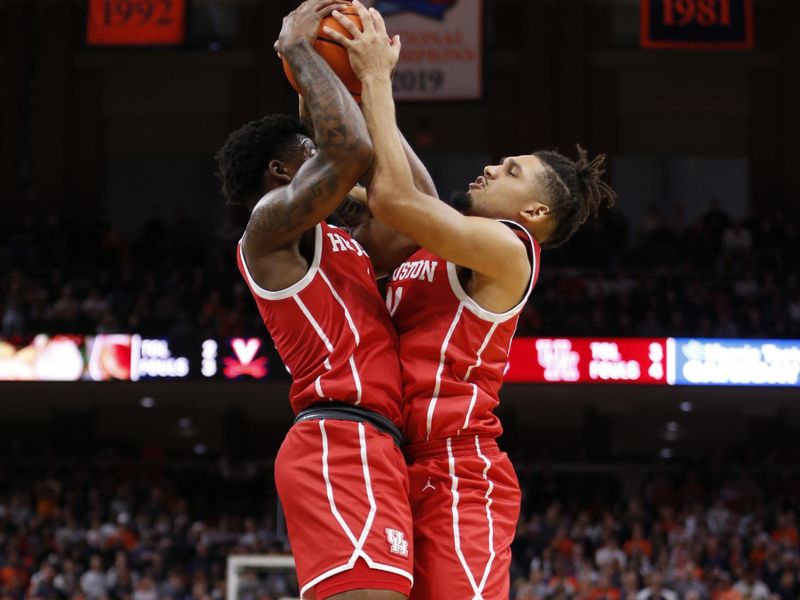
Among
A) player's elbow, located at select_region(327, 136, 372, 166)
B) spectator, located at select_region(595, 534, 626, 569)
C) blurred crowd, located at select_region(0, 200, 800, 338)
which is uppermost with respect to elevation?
blurred crowd, located at select_region(0, 200, 800, 338)

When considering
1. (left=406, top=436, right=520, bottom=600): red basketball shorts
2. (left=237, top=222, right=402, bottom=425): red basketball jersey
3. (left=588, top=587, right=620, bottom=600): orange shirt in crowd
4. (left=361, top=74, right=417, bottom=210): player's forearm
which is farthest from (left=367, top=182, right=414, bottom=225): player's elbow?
(left=588, top=587, right=620, bottom=600): orange shirt in crowd

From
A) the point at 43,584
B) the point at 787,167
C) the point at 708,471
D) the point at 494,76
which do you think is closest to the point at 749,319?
the point at 708,471

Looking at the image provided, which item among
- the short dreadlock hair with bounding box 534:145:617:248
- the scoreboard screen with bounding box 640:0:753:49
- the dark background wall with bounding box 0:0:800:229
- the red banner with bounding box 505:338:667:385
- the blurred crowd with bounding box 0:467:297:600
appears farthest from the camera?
the dark background wall with bounding box 0:0:800:229

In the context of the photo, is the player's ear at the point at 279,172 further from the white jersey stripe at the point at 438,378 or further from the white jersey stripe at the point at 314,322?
the white jersey stripe at the point at 438,378

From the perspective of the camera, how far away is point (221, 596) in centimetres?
1416

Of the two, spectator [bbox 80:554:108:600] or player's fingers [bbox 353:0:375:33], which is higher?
player's fingers [bbox 353:0:375:33]

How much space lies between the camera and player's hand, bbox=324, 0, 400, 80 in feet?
12.3

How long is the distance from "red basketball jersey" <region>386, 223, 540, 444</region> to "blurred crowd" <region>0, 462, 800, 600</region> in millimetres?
9575

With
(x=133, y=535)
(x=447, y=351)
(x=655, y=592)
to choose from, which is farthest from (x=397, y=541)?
(x=133, y=535)

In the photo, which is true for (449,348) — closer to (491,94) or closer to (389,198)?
(389,198)

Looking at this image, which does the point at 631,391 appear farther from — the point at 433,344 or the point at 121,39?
the point at 433,344

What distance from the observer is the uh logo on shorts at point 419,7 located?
14.5 metres

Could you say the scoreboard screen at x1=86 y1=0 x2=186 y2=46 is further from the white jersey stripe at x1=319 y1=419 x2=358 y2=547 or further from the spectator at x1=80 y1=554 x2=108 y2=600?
the white jersey stripe at x1=319 y1=419 x2=358 y2=547

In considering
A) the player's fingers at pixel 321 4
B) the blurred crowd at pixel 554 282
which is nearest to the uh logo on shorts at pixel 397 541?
the player's fingers at pixel 321 4
